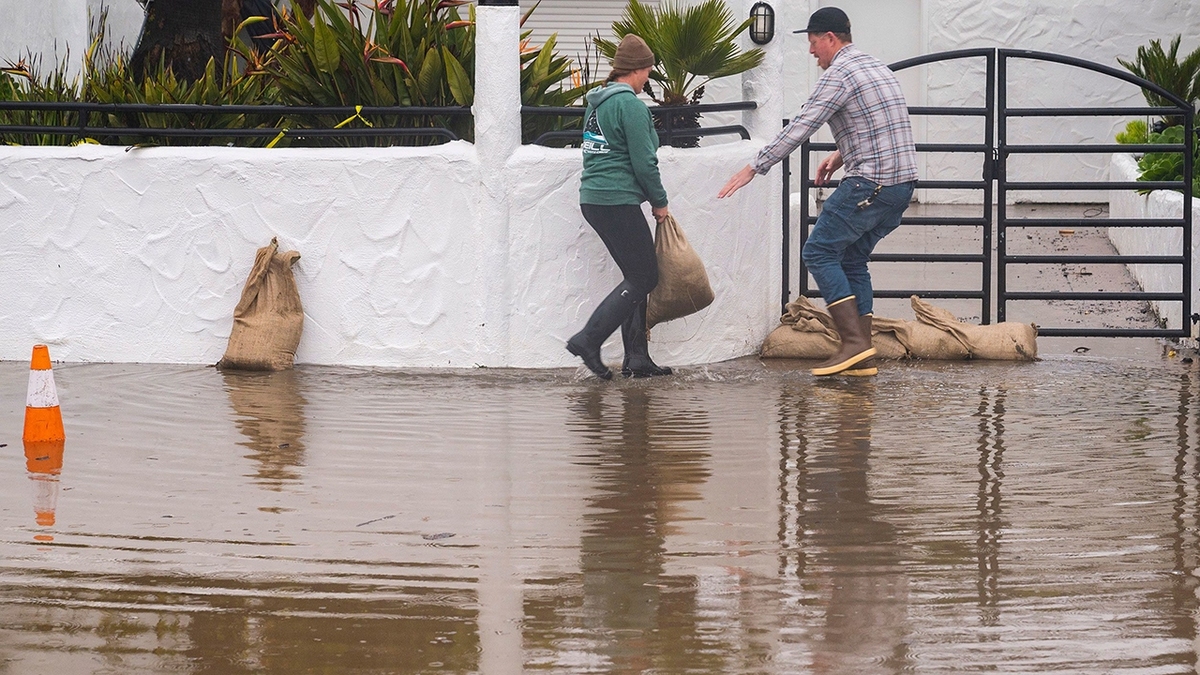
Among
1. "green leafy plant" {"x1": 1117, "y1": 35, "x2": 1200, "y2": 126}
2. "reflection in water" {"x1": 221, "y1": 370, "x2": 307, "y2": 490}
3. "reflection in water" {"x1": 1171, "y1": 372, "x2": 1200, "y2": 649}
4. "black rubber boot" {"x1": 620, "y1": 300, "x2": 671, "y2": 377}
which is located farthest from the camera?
"green leafy plant" {"x1": 1117, "y1": 35, "x2": 1200, "y2": 126}

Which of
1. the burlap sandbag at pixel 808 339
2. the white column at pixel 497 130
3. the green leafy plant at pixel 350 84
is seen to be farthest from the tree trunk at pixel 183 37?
the burlap sandbag at pixel 808 339

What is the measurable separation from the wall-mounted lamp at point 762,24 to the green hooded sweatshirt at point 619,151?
1357 mm

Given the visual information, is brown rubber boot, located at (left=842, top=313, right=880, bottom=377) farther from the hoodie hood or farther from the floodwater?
the hoodie hood

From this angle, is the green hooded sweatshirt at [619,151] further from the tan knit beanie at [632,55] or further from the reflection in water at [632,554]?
the reflection in water at [632,554]

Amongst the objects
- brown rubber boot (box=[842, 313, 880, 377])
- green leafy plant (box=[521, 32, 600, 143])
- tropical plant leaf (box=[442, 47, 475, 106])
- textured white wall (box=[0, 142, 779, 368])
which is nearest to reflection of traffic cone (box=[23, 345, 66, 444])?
textured white wall (box=[0, 142, 779, 368])

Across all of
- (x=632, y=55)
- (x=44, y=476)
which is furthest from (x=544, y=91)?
(x=44, y=476)

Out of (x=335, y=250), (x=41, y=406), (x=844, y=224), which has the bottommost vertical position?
(x=41, y=406)

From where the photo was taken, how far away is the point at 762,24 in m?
9.22

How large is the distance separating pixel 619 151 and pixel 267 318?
7.58ft

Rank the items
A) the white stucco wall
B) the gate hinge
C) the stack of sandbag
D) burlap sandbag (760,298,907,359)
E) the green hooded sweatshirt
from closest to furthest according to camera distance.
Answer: the green hooded sweatshirt < the stack of sandbag < burlap sandbag (760,298,907,359) < the gate hinge < the white stucco wall

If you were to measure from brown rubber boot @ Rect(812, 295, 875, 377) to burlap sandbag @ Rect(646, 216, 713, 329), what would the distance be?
0.75 metres

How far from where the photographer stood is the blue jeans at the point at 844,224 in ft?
27.3

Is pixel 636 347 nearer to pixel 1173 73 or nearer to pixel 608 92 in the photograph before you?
pixel 608 92

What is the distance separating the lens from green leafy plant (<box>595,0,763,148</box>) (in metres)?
9.02
